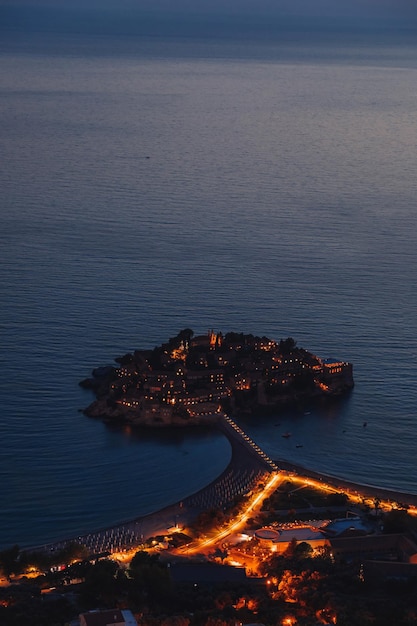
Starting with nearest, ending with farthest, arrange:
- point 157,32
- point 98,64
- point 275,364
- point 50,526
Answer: point 50,526
point 275,364
point 98,64
point 157,32

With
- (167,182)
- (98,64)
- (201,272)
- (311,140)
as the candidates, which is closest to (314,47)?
(98,64)

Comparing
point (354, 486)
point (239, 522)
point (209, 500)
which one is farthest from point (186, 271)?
point (239, 522)

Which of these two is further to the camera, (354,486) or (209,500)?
(354,486)

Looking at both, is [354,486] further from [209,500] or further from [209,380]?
[209,380]

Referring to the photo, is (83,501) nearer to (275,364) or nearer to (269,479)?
(269,479)

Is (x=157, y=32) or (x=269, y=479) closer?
(x=269, y=479)

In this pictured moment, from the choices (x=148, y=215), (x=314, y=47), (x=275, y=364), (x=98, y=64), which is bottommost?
(x=275, y=364)

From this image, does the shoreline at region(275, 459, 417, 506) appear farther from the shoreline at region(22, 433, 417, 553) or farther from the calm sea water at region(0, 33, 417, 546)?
the calm sea water at region(0, 33, 417, 546)
